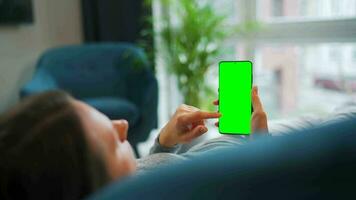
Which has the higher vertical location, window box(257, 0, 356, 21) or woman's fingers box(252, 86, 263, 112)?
window box(257, 0, 356, 21)

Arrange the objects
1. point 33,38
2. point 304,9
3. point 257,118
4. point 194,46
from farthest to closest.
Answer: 1. point 33,38
2. point 304,9
3. point 194,46
4. point 257,118

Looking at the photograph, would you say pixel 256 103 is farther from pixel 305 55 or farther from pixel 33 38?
pixel 33 38

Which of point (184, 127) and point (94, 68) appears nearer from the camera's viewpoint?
point (184, 127)

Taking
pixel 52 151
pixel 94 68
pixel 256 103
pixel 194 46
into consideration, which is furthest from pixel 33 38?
pixel 52 151

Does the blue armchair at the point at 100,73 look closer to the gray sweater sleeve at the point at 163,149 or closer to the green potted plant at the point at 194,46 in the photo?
the green potted plant at the point at 194,46

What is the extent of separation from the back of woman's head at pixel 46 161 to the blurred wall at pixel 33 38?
280 cm

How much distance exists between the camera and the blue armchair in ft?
9.37

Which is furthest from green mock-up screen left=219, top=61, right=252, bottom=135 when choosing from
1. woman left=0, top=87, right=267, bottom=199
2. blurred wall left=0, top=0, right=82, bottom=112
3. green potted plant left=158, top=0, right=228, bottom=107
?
blurred wall left=0, top=0, right=82, bottom=112

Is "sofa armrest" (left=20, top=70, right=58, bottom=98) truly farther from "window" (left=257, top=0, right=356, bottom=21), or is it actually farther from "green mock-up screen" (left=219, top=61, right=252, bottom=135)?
"green mock-up screen" (left=219, top=61, right=252, bottom=135)

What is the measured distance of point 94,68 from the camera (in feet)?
10.1

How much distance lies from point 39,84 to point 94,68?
513 millimetres

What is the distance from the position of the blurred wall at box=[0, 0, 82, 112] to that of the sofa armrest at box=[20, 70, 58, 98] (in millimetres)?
449

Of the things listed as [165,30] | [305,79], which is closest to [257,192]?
[165,30]

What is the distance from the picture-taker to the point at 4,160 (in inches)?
18.3
